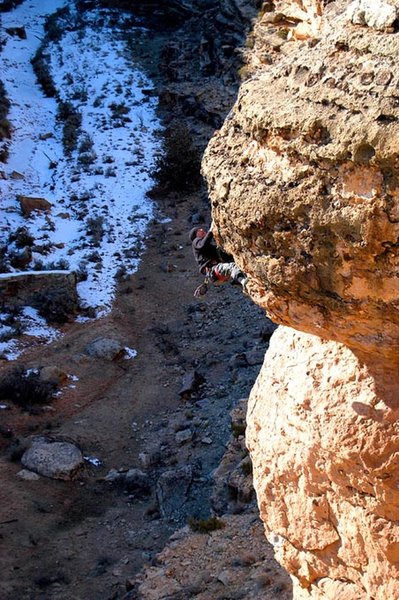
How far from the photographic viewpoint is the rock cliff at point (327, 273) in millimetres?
2521

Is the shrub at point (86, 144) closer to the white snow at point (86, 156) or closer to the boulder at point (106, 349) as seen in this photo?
the white snow at point (86, 156)

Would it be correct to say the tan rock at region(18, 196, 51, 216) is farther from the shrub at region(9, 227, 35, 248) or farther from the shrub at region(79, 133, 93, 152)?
the shrub at region(79, 133, 93, 152)

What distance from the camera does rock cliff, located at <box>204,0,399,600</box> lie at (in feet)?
8.27

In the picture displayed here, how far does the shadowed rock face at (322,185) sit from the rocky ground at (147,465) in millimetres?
3799

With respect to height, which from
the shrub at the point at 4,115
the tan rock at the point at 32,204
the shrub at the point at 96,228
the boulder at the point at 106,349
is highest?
the boulder at the point at 106,349

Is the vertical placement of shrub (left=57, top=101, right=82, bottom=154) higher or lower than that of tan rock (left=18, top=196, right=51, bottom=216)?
lower

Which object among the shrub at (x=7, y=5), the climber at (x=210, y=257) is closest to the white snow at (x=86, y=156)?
the shrub at (x=7, y=5)

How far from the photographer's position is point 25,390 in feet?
36.1

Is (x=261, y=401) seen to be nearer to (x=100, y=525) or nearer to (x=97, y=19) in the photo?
(x=100, y=525)

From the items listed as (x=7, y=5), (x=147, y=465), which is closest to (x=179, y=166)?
(x=147, y=465)

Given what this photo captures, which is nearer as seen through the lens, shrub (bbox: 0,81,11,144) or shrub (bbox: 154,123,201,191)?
shrub (bbox: 154,123,201,191)

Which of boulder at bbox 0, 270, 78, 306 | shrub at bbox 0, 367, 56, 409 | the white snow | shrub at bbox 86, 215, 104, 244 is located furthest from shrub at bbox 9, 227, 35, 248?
shrub at bbox 0, 367, 56, 409

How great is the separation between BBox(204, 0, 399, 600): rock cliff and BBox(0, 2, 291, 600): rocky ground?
2.57 meters

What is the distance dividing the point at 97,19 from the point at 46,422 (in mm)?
20174
